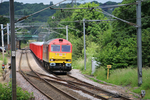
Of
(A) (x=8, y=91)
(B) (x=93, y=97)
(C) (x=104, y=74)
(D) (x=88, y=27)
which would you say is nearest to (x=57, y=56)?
(C) (x=104, y=74)

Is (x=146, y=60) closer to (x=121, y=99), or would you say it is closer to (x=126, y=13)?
(x=121, y=99)

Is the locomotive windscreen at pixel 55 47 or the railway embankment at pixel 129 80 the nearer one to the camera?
the railway embankment at pixel 129 80

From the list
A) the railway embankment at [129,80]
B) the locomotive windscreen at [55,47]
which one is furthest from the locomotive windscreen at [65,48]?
the railway embankment at [129,80]

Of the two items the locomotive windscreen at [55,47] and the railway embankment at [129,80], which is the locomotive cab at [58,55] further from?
the railway embankment at [129,80]

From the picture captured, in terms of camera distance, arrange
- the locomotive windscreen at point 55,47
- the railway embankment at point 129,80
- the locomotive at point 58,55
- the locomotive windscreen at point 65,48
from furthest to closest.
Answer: the locomotive windscreen at point 65,48 → the locomotive windscreen at point 55,47 → the locomotive at point 58,55 → the railway embankment at point 129,80

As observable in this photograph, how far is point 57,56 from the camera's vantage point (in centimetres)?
2058

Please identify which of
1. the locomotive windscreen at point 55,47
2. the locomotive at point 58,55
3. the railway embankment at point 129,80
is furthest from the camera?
the locomotive windscreen at point 55,47

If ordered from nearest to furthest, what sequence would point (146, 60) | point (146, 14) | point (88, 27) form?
point (146, 60), point (146, 14), point (88, 27)

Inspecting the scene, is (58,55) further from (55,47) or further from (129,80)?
(129,80)

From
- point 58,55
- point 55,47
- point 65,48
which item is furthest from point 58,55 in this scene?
point 65,48

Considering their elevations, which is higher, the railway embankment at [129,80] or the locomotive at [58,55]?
the locomotive at [58,55]

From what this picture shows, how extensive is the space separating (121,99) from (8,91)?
5.37m

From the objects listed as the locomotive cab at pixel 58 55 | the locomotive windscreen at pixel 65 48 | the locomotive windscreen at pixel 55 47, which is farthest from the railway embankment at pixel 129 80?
the locomotive windscreen at pixel 55 47

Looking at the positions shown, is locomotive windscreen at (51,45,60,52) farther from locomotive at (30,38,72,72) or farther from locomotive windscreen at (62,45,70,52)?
locomotive windscreen at (62,45,70,52)
